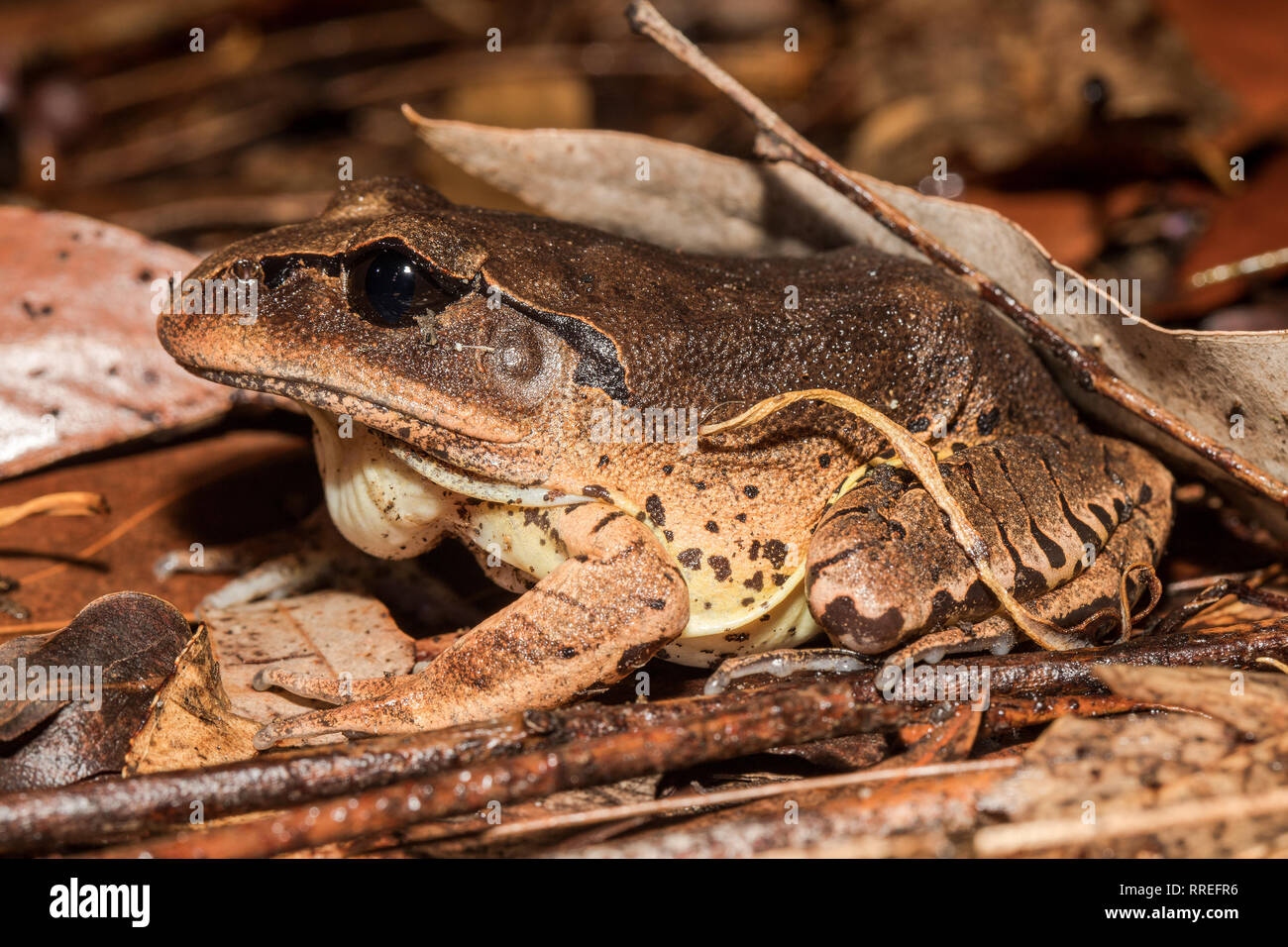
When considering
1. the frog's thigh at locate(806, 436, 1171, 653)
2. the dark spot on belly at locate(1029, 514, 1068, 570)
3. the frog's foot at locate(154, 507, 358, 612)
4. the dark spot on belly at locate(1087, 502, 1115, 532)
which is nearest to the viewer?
the frog's thigh at locate(806, 436, 1171, 653)

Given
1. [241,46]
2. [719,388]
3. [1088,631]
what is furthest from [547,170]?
[241,46]

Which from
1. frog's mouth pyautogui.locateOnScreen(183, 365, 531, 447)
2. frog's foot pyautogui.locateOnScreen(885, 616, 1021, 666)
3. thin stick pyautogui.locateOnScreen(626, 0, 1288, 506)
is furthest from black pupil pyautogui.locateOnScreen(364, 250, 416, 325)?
frog's foot pyautogui.locateOnScreen(885, 616, 1021, 666)

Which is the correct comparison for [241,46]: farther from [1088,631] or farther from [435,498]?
[1088,631]

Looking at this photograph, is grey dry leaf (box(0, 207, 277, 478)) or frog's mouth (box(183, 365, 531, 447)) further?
grey dry leaf (box(0, 207, 277, 478))

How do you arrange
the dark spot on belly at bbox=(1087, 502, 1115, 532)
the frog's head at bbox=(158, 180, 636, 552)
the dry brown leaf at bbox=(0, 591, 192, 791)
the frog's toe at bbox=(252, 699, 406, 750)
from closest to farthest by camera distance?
the dry brown leaf at bbox=(0, 591, 192, 791) < the frog's toe at bbox=(252, 699, 406, 750) < the frog's head at bbox=(158, 180, 636, 552) < the dark spot on belly at bbox=(1087, 502, 1115, 532)

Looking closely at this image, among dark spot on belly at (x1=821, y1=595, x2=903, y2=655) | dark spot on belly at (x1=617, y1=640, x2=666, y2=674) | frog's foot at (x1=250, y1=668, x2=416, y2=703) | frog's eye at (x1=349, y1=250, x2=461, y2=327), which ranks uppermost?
frog's eye at (x1=349, y1=250, x2=461, y2=327)

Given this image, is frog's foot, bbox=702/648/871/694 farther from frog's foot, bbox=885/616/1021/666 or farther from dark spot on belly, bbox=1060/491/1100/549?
dark spot on belly, bbox=1060/491/1100/549

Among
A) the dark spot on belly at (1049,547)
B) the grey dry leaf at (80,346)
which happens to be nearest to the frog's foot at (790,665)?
the dark spot on belly at (1049,547)
